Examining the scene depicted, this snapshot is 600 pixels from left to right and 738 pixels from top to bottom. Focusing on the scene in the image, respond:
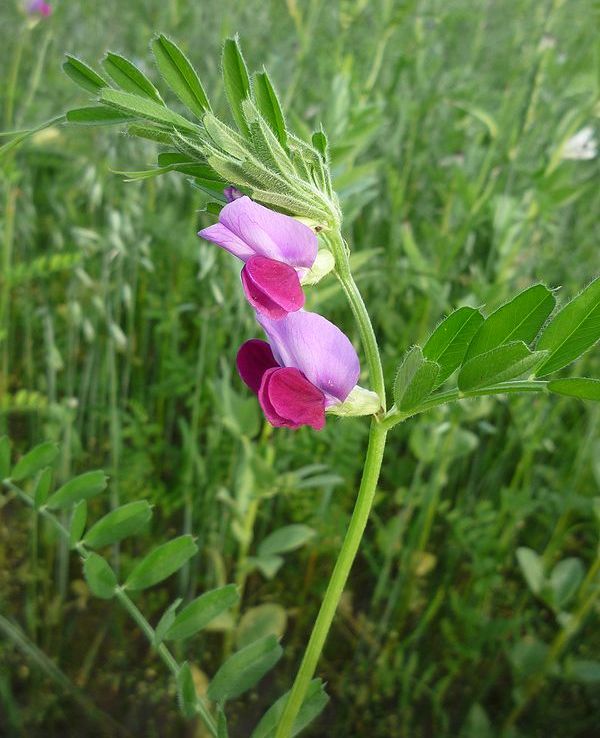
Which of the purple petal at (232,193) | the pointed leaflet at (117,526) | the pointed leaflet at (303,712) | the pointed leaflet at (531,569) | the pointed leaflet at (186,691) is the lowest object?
the pointed leaflet at (531,569)

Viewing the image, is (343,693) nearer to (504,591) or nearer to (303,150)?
(504,591)

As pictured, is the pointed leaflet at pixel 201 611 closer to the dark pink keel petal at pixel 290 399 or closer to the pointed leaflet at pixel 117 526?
the pointed leaflet at pixel 117 526

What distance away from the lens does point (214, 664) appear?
4.55 ft

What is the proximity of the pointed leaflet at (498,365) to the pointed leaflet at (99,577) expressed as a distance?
0.38 m

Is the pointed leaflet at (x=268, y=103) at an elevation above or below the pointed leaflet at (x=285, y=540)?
above

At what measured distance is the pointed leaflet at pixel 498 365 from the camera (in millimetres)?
471

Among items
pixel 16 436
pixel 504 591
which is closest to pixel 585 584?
pixel 504 591

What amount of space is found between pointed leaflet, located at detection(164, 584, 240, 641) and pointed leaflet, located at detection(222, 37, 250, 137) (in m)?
0.41

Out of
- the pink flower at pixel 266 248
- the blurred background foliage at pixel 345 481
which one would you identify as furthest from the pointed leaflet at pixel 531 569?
the pink flower at pixel 266 248

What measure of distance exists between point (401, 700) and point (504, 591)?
32 cm

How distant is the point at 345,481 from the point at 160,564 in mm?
790

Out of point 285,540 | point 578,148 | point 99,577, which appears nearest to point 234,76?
point 99,577

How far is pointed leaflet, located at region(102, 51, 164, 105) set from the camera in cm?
54

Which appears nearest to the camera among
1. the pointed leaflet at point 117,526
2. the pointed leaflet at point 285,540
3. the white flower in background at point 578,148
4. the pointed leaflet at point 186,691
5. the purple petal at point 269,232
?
the purple petal at point 269,232
